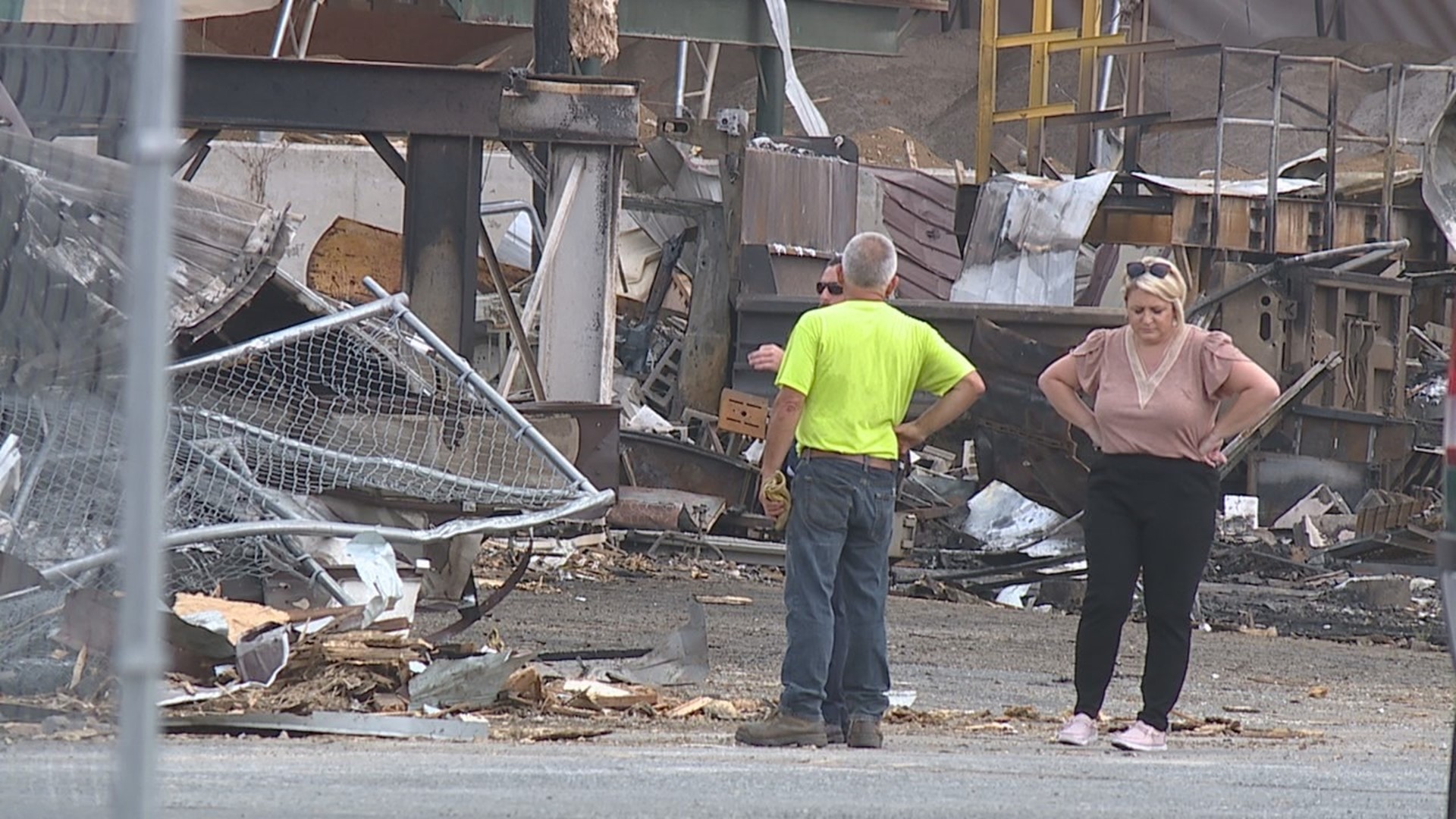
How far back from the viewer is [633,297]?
22.0 metres

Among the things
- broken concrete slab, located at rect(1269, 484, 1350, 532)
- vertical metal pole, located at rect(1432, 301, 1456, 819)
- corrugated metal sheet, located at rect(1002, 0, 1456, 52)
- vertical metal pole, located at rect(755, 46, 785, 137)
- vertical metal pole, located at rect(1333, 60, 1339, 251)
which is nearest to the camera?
vertical metal pole, located at rect(1432, 301, 1456, 819)

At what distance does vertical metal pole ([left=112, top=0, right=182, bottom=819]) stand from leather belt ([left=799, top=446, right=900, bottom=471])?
4.54m

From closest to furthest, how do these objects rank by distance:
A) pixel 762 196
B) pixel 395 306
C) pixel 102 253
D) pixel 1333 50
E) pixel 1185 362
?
1. pixel 102 253
2. pixel 1185 362
3. pixel 395 306
4. pixel 762 196
5. pixel 1333 50

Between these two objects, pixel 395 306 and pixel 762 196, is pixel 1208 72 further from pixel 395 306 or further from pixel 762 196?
pixel 395 306

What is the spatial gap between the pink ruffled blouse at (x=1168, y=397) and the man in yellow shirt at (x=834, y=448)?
0.49 meters

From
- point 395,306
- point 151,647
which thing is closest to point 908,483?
point 395,306

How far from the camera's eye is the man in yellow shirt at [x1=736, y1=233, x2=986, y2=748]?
668 cm

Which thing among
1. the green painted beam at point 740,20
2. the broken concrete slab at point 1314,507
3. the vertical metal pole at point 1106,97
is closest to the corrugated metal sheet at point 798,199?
the green painted beam at point 740,20

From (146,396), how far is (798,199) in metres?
15.8

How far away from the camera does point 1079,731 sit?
689cm

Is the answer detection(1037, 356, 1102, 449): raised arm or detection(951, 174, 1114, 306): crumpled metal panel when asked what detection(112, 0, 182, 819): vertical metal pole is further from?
detection(951, 174, 1114, 306): crumpled metal panel

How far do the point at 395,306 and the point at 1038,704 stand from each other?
3.49 metres

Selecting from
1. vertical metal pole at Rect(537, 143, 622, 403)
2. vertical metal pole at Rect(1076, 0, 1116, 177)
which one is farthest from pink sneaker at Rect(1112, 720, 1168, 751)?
vertical metal pole at Rect(1076, 0, 1116, 177)

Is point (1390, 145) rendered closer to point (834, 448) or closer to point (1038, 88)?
point (1038, 88)
